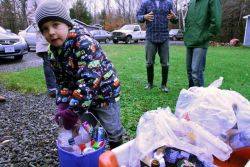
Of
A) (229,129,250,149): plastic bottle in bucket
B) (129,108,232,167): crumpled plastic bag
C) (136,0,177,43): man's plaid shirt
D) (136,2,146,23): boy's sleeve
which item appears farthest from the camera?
(136,2,146,23): boy's sleeve

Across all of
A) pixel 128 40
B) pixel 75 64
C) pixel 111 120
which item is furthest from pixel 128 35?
pixel 75 64

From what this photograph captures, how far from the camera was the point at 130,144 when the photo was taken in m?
1.81

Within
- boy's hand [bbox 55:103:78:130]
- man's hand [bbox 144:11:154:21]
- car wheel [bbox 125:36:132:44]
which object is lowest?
car wheel [bbox 125:36:132:44]

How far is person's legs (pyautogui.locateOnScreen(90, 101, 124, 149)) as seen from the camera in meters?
2.14

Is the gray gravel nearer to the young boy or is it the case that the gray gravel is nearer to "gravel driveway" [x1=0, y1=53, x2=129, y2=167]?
"gravel driveway" [x1=0, y1=53, x2=129, y2=167]

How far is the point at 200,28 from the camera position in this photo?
13.8 ft

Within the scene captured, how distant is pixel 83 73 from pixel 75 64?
133 millimetres

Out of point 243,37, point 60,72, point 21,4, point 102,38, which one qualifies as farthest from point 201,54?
point 21,4

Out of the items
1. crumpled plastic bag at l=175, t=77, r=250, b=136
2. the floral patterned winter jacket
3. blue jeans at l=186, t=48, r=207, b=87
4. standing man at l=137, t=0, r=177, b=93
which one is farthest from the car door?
crumpled plastic bag at l=175, t=77, r=250, b=136

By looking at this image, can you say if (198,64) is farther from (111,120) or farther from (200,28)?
(111,120)

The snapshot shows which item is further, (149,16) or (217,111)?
(149,16)

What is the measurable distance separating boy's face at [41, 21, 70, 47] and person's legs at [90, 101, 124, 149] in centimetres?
56

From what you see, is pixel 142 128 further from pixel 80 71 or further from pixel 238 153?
pixel 238 153

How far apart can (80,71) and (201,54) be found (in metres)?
Result: 2.79
